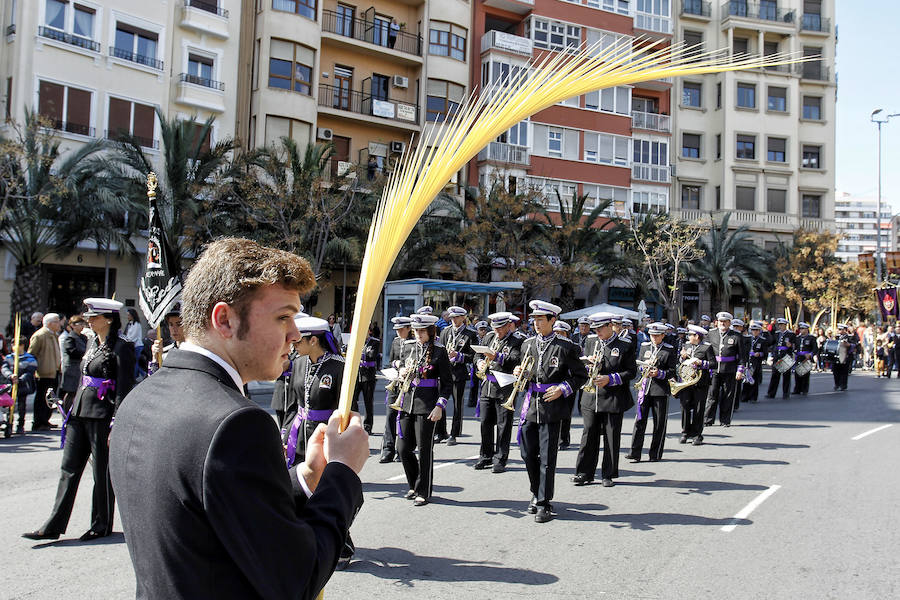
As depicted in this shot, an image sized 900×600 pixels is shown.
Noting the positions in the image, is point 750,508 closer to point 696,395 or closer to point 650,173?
point 696,395

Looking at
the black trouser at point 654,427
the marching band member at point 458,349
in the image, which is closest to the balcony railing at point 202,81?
the marching band member at point 458,349

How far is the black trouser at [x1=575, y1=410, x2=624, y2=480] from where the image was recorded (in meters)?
8.88

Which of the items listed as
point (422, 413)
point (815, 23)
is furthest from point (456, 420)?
A: point (815, 23)

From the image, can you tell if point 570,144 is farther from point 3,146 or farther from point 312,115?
point 3,146

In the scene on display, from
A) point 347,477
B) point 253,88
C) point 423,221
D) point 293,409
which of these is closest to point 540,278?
point 423,221

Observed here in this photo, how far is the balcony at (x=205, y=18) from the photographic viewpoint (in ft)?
92.1

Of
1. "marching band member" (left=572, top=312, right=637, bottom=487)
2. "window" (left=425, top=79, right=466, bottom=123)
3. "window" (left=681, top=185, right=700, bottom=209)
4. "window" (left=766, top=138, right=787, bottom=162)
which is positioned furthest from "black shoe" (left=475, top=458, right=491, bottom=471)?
"window" (left=766, top=138, right=787, bottom=162)

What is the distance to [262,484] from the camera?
66.8 inches

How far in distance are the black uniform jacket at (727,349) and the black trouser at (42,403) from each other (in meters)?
12.0

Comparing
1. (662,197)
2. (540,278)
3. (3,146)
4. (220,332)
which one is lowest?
(220,332)

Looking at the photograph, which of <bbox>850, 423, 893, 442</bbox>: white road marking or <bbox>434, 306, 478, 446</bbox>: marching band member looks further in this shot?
<bbox>850, 423, 893, 442</bbox>: white road marking

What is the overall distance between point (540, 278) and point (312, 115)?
12.1 m

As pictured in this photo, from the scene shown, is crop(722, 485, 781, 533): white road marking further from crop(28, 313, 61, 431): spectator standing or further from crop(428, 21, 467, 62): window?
crop(428, 21, 467, 62): window

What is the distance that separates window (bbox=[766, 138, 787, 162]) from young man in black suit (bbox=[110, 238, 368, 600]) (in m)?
49.3
